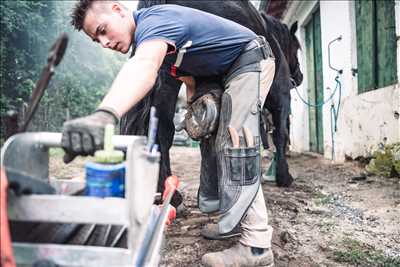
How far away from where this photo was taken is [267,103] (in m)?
3.60

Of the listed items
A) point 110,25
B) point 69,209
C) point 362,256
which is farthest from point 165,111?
point 69,209

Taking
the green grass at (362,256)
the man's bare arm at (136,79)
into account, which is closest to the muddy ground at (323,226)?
the green grass at (362,256)

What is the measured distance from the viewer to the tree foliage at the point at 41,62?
6.45 meters

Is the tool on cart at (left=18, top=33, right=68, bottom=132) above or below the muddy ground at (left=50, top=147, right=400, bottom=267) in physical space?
above

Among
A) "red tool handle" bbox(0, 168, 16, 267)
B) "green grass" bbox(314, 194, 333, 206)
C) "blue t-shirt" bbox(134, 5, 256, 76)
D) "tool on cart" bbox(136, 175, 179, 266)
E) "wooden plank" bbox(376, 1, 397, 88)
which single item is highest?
"wooden plank" bbox(376, 1, 397, 88)

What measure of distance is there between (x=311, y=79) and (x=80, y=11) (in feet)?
20.9

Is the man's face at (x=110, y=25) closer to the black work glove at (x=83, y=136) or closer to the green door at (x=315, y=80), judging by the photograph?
the black work glove at (x=83, y=136)

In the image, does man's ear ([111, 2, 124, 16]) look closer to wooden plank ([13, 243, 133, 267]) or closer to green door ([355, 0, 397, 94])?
wooden plank ([13, 243, 133, 267])

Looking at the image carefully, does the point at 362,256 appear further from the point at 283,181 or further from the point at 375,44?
the point at 375,44

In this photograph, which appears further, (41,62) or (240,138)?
(41,62)

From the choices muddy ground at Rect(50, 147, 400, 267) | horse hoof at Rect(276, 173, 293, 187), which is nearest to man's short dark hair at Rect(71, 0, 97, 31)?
muddy ground at Rect(50, 147, 400, 267)

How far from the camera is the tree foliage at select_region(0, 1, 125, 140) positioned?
21.1 ft

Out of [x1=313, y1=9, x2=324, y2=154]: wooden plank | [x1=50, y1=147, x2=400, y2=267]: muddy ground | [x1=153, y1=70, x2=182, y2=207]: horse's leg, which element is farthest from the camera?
[x1=313, y1=9, x2=324, y2=154]: wooden plank

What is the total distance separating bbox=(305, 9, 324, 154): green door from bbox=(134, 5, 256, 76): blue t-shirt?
5.23m
